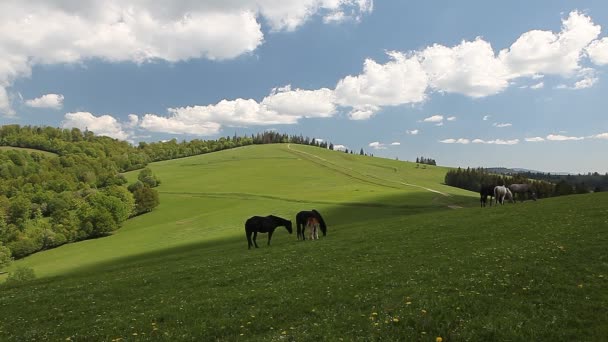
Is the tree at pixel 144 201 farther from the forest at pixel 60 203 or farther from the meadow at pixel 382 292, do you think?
the meadow at pixel 382 292

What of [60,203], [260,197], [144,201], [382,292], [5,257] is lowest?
[5,257]

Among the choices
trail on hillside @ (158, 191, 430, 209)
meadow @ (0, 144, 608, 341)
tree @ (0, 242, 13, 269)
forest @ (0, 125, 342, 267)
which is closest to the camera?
meadow @ (0, 144, 608, 341)

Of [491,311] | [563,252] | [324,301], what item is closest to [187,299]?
[324,301]

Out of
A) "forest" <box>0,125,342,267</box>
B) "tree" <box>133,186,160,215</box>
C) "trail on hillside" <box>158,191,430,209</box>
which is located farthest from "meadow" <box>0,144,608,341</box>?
"tree" <box>133,186,160,215</box>

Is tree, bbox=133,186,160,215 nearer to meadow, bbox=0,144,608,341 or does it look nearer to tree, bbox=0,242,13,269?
tree, bbox=0,242,13,269

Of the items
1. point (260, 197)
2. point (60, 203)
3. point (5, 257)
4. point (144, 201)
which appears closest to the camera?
point (5, 257)

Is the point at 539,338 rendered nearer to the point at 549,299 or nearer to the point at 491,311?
the point at 491,311

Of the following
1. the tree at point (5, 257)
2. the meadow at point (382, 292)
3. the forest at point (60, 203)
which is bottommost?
the tree at point (5, 257)

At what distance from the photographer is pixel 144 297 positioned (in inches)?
778

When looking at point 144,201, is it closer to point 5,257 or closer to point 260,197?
point 260,197

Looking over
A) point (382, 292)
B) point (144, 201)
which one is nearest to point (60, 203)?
point (144, 201)

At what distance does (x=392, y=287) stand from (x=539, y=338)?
21.3 feet

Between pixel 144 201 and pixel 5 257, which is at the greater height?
pixel 144 201

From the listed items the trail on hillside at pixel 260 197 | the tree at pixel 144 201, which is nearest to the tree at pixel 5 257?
the tree at pixel 144 201
